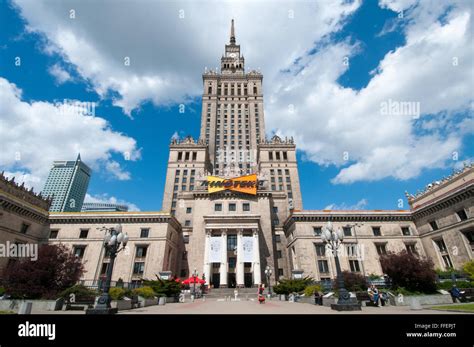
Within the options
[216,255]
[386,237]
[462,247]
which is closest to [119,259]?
[216,255]

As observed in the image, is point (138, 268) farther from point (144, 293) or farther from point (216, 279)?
point (144, 293)

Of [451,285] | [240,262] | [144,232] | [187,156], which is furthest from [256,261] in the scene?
[187,156]

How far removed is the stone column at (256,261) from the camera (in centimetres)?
3722

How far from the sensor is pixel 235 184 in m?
46.4

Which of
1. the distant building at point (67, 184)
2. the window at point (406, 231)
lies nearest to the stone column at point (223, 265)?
the window at point (406, 231)

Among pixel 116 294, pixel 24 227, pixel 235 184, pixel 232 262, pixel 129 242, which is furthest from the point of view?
pixel 235 184

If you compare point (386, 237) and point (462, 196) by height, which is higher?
point (462, 196)

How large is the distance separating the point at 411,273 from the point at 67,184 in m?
213

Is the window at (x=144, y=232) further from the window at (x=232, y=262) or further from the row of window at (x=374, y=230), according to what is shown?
the row of window at (x=374, y=230)

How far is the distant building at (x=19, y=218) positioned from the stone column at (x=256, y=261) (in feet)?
116
